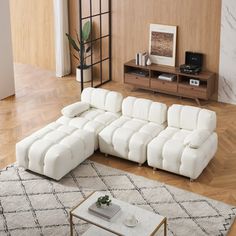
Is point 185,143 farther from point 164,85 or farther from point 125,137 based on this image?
point 164,85

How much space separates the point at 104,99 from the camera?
22.0 feet

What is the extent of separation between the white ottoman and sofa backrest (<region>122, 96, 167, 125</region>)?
694mm

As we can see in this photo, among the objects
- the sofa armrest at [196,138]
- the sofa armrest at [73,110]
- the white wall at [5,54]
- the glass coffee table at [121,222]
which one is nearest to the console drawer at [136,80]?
the sofa armrest at [73,110]

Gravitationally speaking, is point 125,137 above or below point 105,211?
above

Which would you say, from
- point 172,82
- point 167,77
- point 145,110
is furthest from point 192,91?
point 145,110

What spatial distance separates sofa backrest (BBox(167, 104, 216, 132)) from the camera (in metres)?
6.01

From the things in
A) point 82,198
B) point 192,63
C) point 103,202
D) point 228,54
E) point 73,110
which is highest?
point 228,54

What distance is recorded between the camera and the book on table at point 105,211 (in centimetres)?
444

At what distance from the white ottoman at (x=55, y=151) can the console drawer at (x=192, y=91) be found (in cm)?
222

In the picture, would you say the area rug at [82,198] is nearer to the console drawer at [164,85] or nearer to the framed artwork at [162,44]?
the console drawer at [164,85]

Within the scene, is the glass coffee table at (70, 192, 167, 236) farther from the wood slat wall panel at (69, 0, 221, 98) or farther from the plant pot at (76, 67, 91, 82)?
the plant pot at (76, 67, 91, 82)

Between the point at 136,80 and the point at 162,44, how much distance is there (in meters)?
0.70

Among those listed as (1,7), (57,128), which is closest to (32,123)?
(57,128)

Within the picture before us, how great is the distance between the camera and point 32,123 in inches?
284
